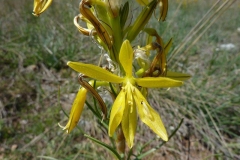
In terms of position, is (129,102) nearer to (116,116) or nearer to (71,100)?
(116,116)

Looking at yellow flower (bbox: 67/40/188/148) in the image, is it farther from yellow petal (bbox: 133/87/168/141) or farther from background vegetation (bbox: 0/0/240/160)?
background vegetation (bbox: 0/0/240/160)

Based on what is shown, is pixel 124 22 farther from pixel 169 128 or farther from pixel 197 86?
pixel 197 86

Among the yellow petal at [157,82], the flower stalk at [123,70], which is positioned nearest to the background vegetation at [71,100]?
the flower stalk at [123,70]

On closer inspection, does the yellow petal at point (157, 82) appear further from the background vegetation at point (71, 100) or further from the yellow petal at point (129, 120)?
the background vegetation at point (71, 100)

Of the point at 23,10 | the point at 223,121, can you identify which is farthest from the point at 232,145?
the point at 23,10

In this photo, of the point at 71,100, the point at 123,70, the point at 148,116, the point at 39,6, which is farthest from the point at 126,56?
the point at 71,100

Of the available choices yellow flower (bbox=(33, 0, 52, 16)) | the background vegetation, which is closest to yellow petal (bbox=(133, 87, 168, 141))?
yellow flower (bbox=(33, 0, 52, 16))

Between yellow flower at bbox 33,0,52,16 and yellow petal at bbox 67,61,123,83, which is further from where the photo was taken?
yellow flower at bbox 33,0,52,16
